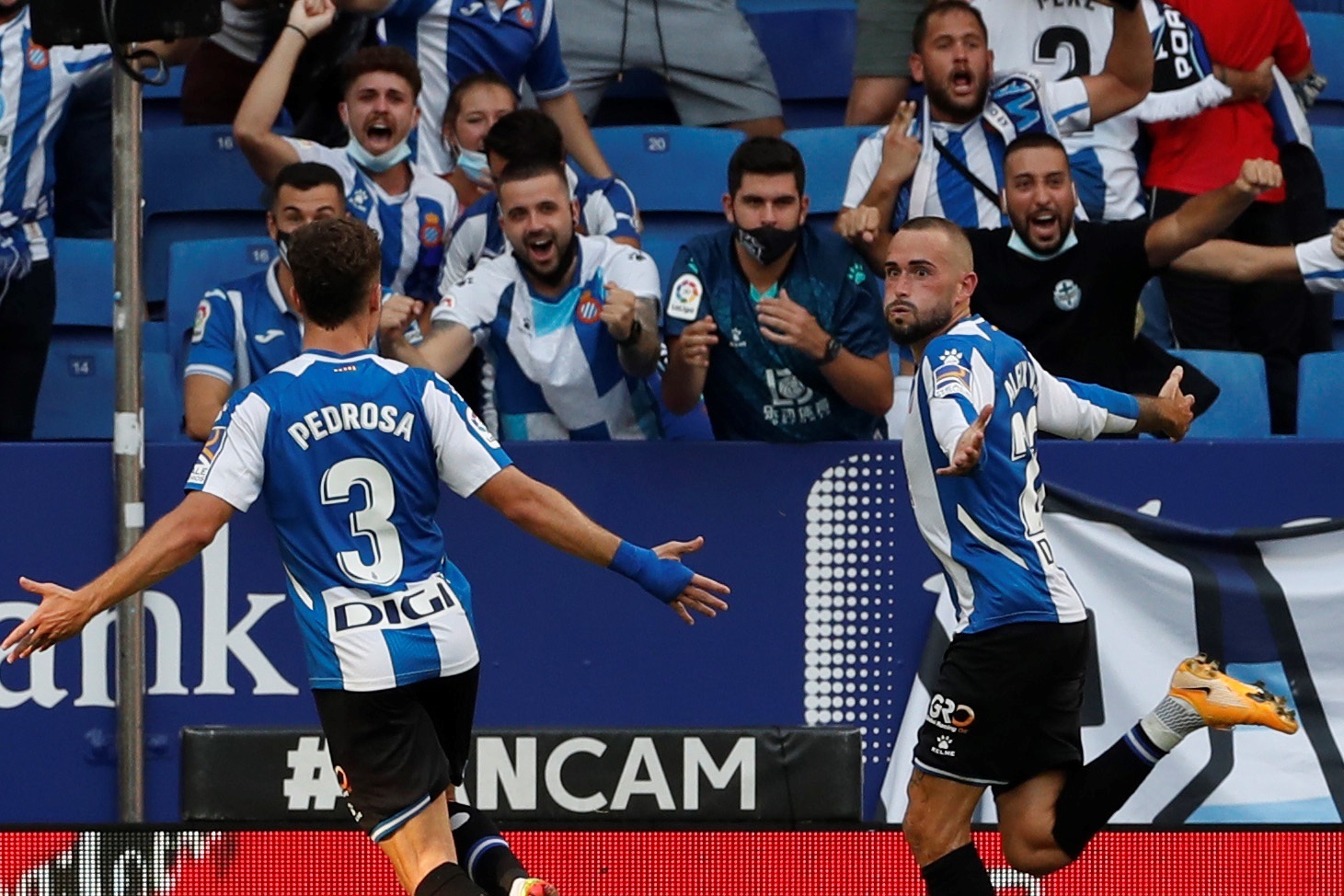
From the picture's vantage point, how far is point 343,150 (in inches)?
281

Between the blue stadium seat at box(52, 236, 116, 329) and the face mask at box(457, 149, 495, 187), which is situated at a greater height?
the face mask at box(457, 149, 495, 187)

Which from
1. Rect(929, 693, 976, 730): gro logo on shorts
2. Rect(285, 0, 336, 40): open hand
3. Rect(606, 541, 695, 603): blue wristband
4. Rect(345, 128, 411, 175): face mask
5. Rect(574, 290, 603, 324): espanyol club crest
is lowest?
Rect(929, 693, 976, 730): gro logo on shorts

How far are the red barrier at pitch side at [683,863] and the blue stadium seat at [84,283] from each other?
2939mm

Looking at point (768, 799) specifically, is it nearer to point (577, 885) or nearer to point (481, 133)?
point (577, 885)

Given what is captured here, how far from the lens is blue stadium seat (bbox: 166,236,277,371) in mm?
7453

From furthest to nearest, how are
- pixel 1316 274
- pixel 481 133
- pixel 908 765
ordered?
pixel 481 133
pixel 1316 274
pixel 908 765

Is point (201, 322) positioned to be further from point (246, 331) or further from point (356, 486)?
point (356, 486)

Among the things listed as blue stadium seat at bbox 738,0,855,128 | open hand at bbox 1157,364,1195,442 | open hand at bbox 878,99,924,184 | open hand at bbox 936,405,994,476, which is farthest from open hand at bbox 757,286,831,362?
blue stadium seat at bbox 738,0,855,128

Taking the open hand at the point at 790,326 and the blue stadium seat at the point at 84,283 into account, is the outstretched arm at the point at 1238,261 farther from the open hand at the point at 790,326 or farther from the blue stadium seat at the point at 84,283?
the blue stadium seat at the point at 84,283

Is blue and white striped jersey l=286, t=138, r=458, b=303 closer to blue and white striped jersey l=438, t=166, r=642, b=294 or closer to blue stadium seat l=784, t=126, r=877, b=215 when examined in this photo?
blue and white striped jersey l=438, t=166, r=642, b=294

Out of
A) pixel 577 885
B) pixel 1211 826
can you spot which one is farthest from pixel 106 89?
pixel 1211 826

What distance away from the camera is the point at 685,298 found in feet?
20.4

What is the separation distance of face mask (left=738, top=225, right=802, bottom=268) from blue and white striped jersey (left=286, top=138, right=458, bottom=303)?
124 centimetres

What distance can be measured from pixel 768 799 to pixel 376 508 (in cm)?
179
